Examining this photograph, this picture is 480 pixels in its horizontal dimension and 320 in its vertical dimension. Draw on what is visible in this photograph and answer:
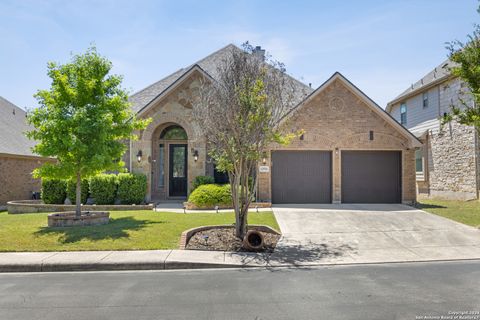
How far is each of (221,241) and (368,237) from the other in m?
4.46

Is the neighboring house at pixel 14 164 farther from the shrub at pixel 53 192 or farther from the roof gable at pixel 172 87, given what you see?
the roof gable at pixel 172 87

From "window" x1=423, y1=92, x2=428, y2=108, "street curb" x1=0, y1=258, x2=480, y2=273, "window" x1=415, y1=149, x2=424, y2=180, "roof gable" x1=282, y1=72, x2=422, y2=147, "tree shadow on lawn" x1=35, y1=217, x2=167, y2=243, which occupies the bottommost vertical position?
"street curb" x1=0, y1=258, x2=480, y2=273

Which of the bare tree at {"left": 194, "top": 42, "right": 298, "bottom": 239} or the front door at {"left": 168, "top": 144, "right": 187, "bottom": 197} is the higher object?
the bare tree at {"left": 194, "top": 42, "right": 298, "bottom": 239}

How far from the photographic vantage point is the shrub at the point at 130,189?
1579cm

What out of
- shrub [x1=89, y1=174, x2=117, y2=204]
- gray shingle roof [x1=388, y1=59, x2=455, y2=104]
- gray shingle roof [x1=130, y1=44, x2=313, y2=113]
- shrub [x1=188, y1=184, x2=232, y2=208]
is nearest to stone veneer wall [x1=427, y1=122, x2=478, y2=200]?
gray shingle roof [x1=388, y1=59, x2=455, y2=104]

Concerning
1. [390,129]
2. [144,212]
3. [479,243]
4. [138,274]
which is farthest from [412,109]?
[138,274]

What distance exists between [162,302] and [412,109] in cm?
2391

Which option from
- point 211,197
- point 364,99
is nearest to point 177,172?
point 211,197

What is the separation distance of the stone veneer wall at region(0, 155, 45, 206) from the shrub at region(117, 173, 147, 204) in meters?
8.15

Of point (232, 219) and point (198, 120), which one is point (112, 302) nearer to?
point (198, 120)

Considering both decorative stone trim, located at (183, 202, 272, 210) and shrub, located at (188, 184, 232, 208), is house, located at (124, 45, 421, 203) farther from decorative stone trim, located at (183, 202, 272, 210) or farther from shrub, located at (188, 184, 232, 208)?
shrub, located at (188, 184, 232, 208)

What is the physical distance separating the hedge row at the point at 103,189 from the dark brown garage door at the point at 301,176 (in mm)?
6520

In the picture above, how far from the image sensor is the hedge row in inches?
617

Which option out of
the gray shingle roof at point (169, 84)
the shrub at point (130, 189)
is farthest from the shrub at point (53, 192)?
the gray shingle roof at point (169, 84)
